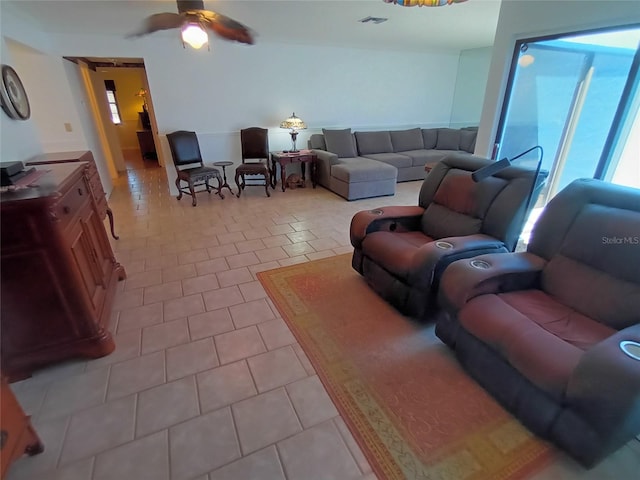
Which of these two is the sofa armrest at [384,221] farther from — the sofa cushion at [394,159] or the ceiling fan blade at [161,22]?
the sofa cushion at [394,159]

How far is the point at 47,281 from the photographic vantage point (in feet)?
5.40

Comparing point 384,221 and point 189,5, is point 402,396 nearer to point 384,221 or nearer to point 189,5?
point 384,221

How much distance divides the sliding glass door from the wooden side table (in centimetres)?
283

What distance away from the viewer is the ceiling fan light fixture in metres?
2.45

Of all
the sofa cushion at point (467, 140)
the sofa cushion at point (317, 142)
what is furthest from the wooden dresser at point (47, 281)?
the sofa cushion at point (467, 140)

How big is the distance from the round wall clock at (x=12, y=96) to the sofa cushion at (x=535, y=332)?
365cm

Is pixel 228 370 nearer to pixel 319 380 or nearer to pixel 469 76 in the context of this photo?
pixel 319 380

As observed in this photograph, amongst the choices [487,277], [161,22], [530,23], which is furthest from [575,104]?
[161,22]

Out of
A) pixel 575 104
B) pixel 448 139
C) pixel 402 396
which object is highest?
pixel 575 104

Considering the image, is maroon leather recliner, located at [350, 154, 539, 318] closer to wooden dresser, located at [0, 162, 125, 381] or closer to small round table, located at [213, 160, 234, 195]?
wooden dresser, located at [0, 162, 125, 381]

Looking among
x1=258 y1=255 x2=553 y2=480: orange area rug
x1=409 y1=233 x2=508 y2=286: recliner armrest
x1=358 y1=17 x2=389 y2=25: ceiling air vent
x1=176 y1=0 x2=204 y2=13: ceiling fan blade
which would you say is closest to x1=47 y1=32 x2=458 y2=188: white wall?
x1=358 y1=17 x2=389 y2=25: ceiling air vent

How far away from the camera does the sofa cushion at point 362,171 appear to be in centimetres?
468

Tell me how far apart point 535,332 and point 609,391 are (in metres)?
0.35

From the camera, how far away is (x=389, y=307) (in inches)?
92.0
